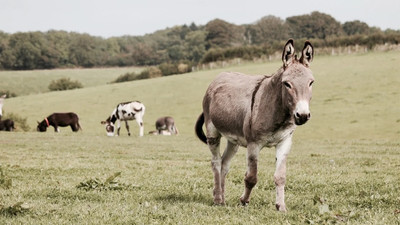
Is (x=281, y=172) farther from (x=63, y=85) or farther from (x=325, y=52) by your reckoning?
(x=63, y=85)

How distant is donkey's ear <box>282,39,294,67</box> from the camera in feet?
24.6

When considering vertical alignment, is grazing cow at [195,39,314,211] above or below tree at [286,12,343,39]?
below

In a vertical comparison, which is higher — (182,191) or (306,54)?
(306,54)

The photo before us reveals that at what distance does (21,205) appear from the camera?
7.39m

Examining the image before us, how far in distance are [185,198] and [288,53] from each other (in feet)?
11.5

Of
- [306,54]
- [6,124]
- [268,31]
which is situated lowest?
[6,124]

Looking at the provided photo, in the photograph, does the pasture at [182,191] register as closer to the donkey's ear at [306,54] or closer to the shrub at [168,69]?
the donkey's ear at [306,54]

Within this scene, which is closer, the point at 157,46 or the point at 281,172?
the point at 281,172

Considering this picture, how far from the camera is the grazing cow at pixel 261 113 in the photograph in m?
7.20

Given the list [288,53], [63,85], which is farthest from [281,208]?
[63,85]

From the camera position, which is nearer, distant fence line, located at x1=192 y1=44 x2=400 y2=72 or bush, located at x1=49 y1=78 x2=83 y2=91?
distant fence line, located at x1=192 y1=44 x2=400 y2=72

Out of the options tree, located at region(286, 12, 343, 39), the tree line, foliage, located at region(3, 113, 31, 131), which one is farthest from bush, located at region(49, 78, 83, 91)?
tree, located at region(286, 12, 343, 39)

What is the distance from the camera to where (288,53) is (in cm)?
761

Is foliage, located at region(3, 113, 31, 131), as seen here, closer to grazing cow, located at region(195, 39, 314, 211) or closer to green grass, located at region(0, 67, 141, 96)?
grazing cow, located at region(195, 39, 314, 211)
